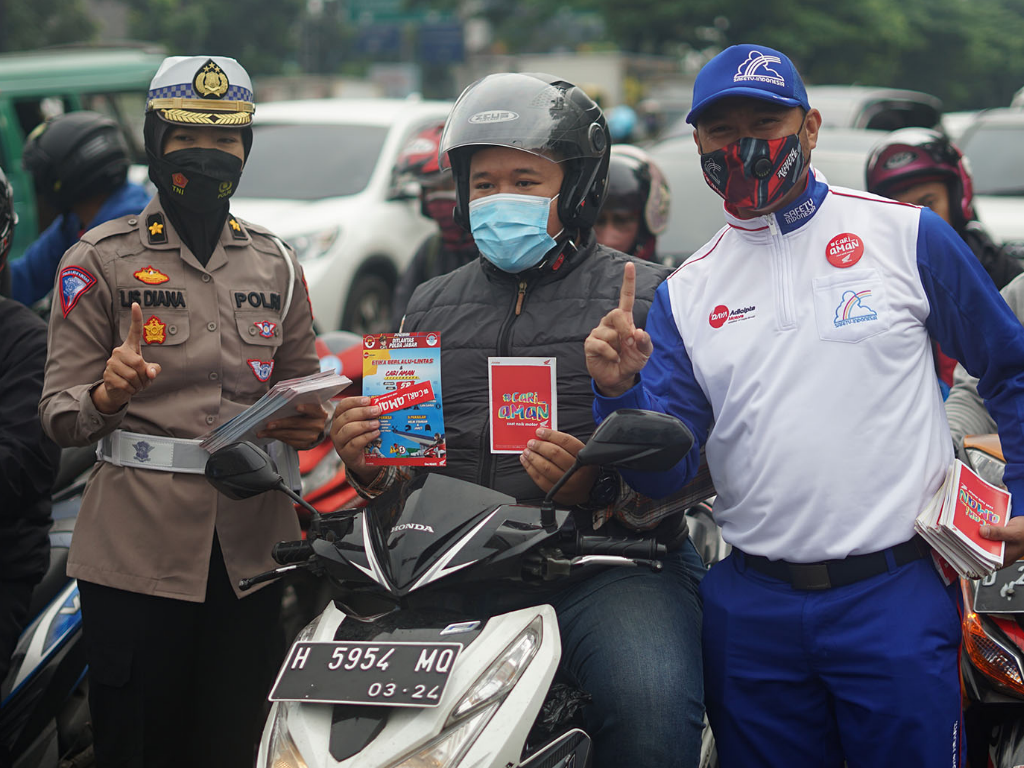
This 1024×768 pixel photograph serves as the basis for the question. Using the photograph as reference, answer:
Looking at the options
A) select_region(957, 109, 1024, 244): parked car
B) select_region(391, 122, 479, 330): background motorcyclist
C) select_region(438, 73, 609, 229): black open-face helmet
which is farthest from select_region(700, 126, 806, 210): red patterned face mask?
select_region(957, 109, 1024, 244): parked car

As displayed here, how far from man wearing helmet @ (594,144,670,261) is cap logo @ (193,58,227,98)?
7.43ft

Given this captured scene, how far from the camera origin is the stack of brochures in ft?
8.57

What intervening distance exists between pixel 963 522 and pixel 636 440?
28.3 inches

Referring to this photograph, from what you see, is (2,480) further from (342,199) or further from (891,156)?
(342,199)

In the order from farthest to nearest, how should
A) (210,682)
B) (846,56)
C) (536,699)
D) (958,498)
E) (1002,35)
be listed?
(1002,35)
(846,56)
(210,682)
(958,498)
(536,699)

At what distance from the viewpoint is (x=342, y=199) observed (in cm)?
899

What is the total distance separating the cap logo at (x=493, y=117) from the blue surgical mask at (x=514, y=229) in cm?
19

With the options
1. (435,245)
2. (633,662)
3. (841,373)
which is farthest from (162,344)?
(435,245)

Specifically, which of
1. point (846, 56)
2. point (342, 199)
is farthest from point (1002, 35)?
point (342, 199)

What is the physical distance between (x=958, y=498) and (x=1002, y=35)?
46391mm

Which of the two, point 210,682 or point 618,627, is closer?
point 618,627

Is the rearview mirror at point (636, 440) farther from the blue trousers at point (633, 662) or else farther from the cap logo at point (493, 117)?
the cap logo at point (493, 117)

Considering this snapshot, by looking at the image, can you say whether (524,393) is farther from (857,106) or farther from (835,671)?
(857,106)

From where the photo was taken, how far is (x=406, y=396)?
2.61 meters
